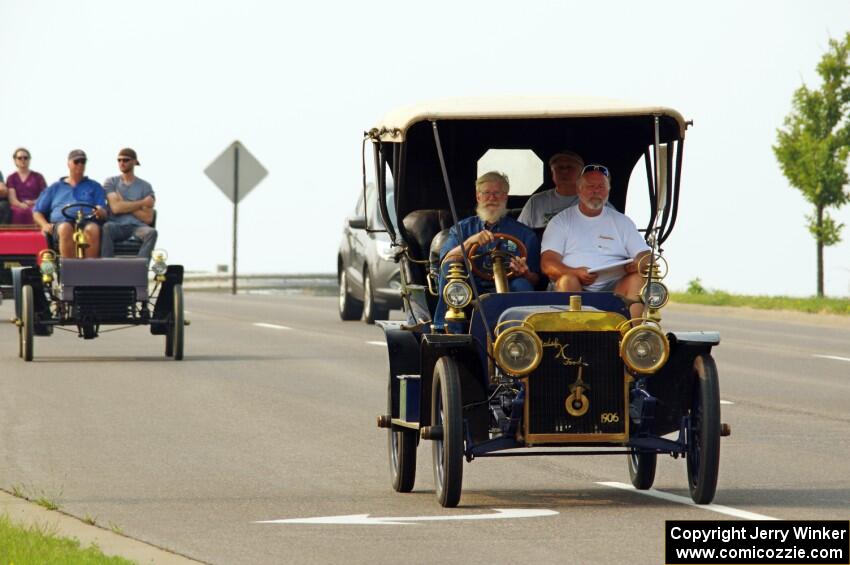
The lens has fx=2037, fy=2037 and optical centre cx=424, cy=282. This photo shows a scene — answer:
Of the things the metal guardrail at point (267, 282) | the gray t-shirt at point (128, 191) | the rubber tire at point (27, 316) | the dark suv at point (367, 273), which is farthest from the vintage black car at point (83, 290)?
the metal guardrail at point (267, 282)

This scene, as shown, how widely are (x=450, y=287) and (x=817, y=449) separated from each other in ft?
12.6

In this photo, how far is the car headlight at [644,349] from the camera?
1028 cm

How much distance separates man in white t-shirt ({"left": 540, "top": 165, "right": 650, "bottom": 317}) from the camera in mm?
11445

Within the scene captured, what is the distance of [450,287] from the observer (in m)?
10.9

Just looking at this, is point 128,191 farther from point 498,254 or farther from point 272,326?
point 498,254

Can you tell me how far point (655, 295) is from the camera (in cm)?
1100

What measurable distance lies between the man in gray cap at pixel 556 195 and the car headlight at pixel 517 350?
83.5 inches

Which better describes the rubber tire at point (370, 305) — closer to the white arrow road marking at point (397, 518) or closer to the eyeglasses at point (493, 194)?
the eyeglasses at point (493, 194)

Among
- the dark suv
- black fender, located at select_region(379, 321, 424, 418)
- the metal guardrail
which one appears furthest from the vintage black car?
the metal guardrail

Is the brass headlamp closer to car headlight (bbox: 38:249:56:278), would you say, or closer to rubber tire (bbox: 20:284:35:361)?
rubber tire (bbox: 20:284:35:361)

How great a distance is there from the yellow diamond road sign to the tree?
42.0ft

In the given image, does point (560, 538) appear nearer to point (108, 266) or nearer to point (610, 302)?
point (610, 302)

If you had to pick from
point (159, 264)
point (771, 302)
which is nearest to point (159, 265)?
point (159, 264)

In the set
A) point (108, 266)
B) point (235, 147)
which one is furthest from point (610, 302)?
point (235, 147)
